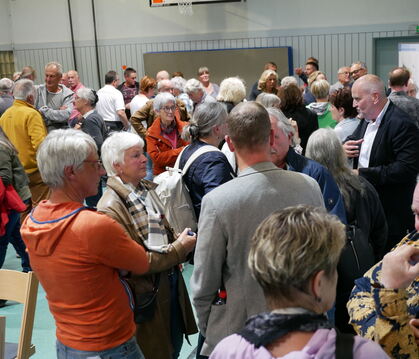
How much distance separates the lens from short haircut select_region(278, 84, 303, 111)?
5.22 metres

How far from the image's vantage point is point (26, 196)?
4.71 meters

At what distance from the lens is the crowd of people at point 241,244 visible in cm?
132

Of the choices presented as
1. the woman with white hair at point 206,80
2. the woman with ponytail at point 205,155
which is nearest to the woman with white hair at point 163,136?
the woman with ponytail at point 205,155

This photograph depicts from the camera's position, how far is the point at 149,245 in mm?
2654

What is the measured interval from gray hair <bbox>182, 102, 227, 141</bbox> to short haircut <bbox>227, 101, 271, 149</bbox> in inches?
43.7

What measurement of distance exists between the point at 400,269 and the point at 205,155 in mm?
1763

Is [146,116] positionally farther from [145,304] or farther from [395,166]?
[145,304]

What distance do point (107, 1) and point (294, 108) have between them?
935 centimetres

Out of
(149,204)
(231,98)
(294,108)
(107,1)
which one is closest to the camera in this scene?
(149,204)

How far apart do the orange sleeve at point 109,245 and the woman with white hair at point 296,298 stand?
896 mm

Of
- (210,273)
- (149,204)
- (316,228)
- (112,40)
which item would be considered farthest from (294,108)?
(112,40)

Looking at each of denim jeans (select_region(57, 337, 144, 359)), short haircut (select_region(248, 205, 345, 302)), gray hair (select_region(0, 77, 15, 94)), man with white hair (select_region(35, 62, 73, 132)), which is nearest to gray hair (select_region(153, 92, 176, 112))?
man with white hair (select_region(35, 62, 73, 132))

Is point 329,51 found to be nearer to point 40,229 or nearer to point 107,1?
point 107,1

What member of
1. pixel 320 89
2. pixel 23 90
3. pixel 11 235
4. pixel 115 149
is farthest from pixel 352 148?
pixel 23 90
